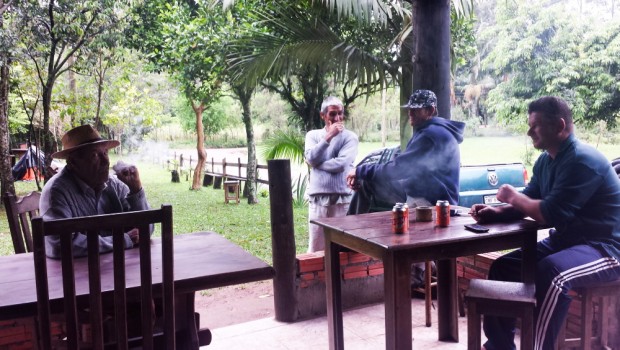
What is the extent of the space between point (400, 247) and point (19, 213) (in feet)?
6.72

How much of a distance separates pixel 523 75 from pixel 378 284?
7996mm

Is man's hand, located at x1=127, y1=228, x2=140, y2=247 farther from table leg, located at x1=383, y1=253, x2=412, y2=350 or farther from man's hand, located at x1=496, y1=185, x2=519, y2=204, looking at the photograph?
man's hand, located at x1=496, y1=185, x2=519, y2=204

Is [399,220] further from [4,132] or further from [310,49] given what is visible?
[4,132]

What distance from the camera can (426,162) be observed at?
10.8 ft

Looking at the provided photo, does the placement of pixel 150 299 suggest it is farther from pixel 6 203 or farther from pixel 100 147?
pixel 6 203

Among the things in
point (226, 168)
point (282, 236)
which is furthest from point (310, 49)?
point (226, 168)

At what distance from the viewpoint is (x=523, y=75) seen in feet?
34.0

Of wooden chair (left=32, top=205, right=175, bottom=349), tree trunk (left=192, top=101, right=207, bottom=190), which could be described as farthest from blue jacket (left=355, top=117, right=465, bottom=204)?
tree trunk (left=192, top=101, right=207, bottom=190)

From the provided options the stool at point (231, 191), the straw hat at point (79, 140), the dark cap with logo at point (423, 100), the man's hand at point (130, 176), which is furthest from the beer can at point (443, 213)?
the stool at point (231, 191)

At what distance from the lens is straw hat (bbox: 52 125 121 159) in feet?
8.48

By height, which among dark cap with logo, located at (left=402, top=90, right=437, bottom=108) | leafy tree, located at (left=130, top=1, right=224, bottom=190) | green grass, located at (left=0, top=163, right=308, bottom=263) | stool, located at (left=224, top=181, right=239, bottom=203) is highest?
leafy tree, located at (left=130, top=1, right=224, bottom=190)

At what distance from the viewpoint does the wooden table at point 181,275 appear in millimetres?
1792

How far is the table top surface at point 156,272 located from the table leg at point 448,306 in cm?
152

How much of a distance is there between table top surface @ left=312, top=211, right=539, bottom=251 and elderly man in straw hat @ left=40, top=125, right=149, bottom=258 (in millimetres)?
1040
